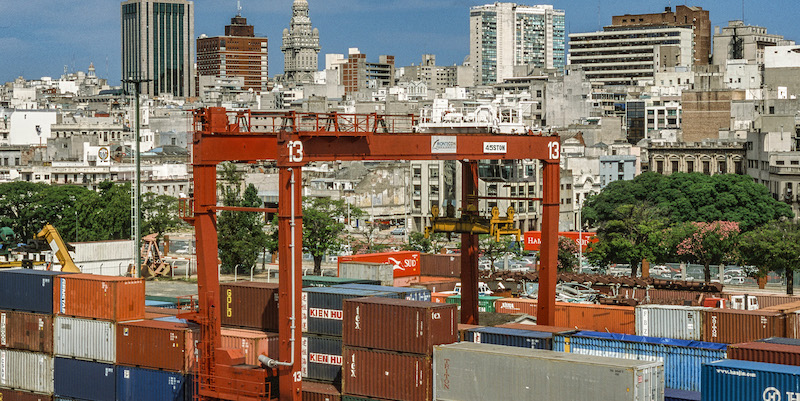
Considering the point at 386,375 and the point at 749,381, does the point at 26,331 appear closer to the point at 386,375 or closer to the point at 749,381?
the point at 386,375

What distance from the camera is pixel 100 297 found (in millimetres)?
47125

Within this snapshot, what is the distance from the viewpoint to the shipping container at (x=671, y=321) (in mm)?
46062

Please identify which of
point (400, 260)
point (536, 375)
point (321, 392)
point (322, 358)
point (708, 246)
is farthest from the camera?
point (708, 246)

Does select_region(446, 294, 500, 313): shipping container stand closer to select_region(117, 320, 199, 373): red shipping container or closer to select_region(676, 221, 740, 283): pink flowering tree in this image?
select_region(117, 320, 199, 373): red shipping container

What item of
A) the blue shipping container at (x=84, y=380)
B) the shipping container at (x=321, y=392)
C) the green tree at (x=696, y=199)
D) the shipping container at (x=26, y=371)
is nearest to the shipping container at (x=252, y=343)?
the shipping container at (x=321, y=392)

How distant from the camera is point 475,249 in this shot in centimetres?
5166

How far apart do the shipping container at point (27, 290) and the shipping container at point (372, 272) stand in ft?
75.9

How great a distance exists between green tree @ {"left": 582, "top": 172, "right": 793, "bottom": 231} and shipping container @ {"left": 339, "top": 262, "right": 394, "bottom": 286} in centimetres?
5367

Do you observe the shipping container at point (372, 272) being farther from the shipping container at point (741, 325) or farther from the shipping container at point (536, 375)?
the shipping container at point (536, 375)

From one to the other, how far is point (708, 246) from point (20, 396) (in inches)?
2132

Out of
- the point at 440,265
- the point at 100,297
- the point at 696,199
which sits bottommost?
the point at 440,265

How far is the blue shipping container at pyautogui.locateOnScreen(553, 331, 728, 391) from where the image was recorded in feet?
133

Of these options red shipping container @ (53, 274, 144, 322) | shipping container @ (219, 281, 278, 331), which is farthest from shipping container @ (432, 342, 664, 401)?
red shipping container @ (53, 274, 144, 322)

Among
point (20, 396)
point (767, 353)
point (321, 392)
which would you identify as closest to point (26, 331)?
point (20, 396)
